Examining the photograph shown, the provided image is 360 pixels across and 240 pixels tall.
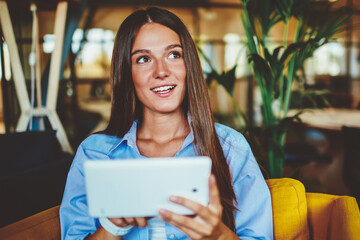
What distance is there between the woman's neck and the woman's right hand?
20.6 inches

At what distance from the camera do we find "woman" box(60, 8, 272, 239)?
1190 mm

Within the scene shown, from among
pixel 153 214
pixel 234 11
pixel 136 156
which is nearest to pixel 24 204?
pixel 136 156

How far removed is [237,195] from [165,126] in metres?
0.42

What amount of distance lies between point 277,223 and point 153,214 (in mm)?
630

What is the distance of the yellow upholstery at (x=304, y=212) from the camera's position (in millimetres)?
1183

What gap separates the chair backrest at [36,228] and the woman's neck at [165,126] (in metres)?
0.49

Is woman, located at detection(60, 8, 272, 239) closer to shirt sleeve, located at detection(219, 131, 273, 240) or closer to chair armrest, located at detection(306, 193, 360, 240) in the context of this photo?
shirt sleeve, located at detection(219, 131, 273, 240)

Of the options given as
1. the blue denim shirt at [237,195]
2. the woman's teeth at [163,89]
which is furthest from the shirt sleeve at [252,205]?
the woman's teeth at [163,89]

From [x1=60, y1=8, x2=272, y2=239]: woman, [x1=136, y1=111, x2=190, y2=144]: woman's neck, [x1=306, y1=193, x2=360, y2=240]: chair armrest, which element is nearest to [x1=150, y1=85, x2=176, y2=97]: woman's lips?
[x1=60, y1=8, x2=272, y2=239]: woman

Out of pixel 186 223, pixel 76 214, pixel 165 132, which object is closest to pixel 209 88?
pixel 165 132

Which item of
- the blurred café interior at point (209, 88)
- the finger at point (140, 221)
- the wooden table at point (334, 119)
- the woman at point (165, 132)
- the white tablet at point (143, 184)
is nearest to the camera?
the white tablet at point (143, 184)

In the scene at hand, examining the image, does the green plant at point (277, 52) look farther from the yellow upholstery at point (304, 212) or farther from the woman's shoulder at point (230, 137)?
the yellow upholstery at point (304, 212)

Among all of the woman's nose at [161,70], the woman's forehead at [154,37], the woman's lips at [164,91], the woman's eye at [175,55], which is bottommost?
the woman's lips at [164,91]

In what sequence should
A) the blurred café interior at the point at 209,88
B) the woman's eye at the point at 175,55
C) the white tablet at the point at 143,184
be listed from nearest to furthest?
1. the white tablet at the point at 143,184
2. the woman's eye at the point at 175,55
3. the blurred café interior at the point at 209,88
